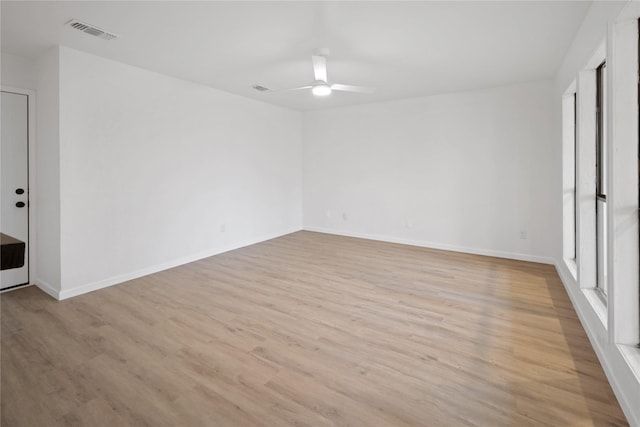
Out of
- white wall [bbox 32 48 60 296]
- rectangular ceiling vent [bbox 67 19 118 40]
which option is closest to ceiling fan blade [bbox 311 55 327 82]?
rectangular ceiling vent [bbox 67 19 118 40]

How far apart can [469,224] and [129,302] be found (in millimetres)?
4668

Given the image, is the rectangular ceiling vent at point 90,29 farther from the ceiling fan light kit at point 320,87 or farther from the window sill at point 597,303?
the window sill at point 597,303

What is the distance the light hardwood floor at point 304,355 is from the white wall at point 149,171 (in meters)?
0.51

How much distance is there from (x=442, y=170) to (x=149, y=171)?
4.29 meters

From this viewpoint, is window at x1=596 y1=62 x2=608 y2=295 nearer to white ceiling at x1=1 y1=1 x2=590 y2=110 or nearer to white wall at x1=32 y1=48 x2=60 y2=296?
white ceiling at x1=1 y1=1 x2=590 y2=110

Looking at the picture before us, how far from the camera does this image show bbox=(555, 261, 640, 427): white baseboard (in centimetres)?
158

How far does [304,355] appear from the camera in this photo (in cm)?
222

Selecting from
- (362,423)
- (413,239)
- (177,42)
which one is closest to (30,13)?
(177,42)

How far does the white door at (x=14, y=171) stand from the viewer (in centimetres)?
329

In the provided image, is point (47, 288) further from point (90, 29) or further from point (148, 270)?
point (90, 29)

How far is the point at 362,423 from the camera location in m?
1.61

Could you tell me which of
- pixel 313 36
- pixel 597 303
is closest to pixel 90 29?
pixel 313 36

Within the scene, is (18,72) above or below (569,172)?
above

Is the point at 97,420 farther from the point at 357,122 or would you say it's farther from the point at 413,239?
the point at 357,122
